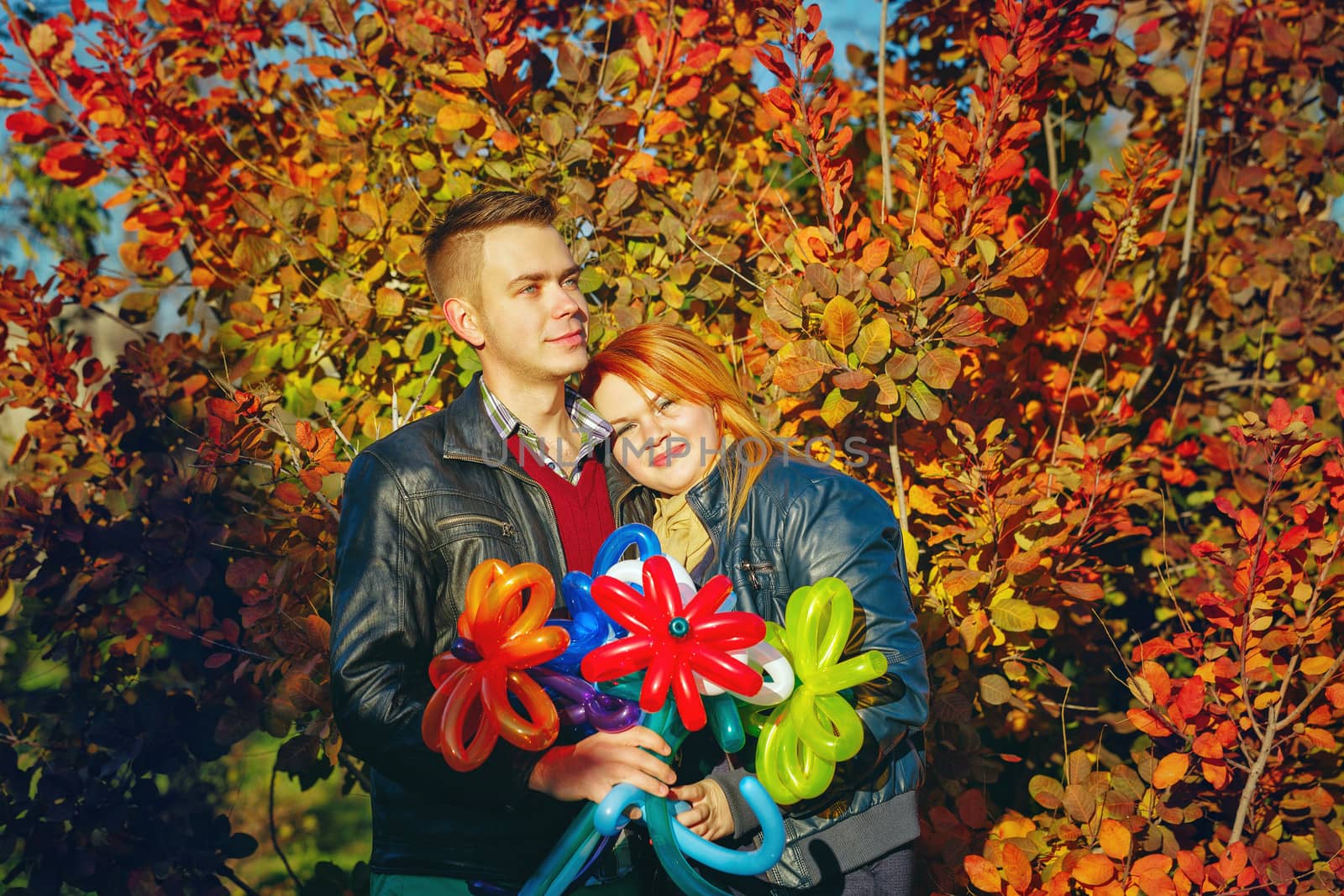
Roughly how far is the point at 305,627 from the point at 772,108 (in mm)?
1559

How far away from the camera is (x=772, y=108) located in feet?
7.73

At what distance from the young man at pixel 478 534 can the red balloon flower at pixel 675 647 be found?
13cm

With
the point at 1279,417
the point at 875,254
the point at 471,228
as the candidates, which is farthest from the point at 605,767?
the point at 1279,417

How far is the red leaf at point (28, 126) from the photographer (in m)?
2.76

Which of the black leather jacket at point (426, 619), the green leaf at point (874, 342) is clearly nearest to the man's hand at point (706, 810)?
the black leather jacket at point (426, 619)

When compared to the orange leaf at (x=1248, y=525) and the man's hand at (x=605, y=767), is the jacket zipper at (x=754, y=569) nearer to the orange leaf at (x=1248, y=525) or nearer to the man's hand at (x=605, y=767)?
the man's hand at (x=605, y=767)

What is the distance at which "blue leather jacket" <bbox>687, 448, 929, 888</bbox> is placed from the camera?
174 cm

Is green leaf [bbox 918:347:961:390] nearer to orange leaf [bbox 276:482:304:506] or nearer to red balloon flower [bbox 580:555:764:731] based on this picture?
red balloon flower [bbox 580:555:764:731]

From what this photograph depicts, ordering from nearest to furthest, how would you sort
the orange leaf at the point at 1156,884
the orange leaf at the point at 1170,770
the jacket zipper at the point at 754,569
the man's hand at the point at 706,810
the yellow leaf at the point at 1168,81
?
the man's hand at the point at 706,810 → the jacket zipper at the point at 754,569 → the orange leaf at the point at 1156,884 → the orange leaf at the point at 1170,770 → the yellow leaf at the point at 1168,81

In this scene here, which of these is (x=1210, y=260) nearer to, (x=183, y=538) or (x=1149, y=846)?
(x=1149, y=846)

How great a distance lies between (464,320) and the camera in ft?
6.72

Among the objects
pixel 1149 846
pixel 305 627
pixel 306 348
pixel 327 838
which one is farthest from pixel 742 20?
pixel 327 838

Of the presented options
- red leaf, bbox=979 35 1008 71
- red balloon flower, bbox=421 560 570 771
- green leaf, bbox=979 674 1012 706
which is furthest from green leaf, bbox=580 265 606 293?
green leaf, bbox=979 674 1012 706

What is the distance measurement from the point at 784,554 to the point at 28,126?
234 cm
